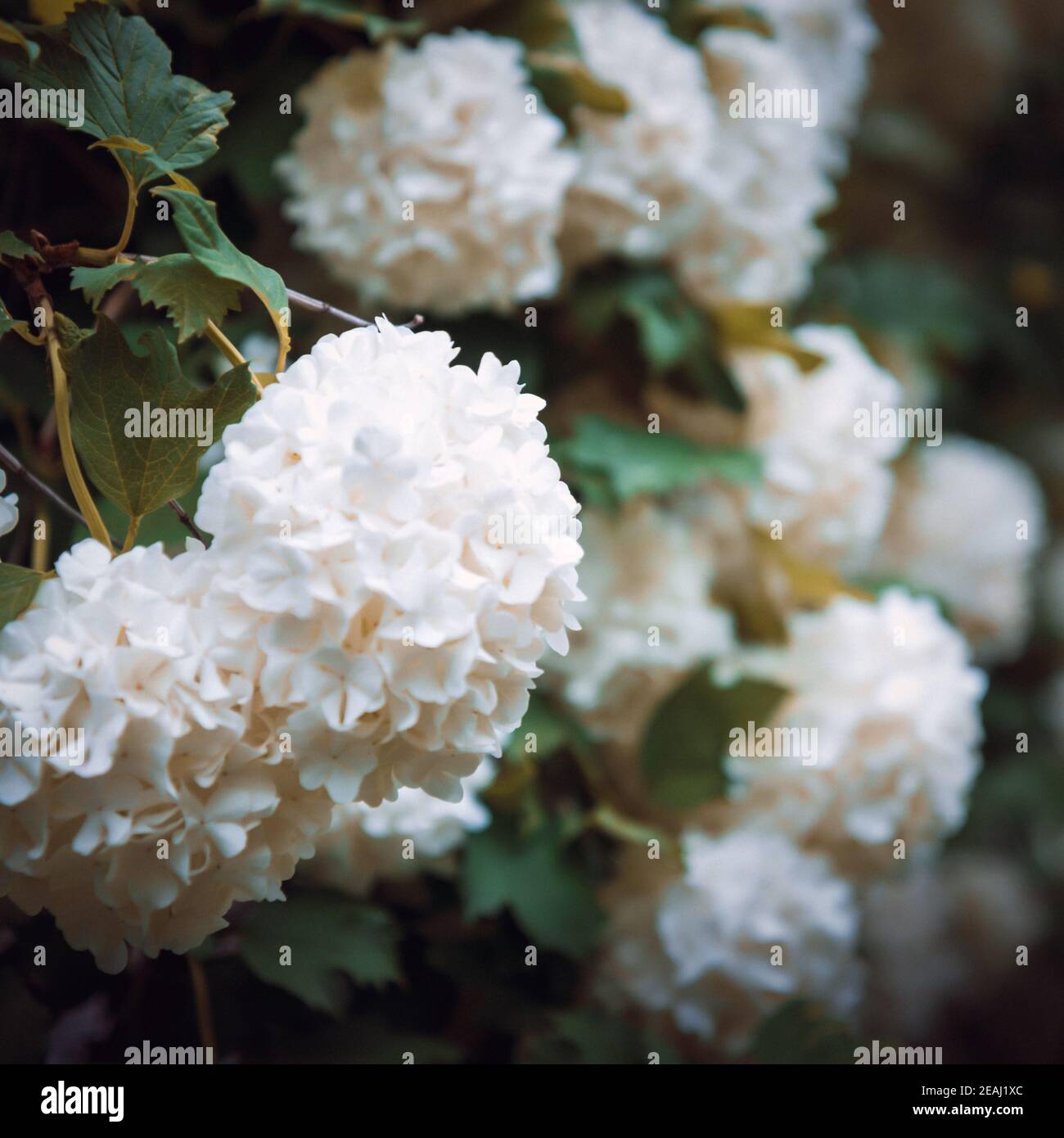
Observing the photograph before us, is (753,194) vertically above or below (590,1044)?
above

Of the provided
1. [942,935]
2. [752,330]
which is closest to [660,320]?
[752,330]

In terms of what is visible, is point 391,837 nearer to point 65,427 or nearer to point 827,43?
point 65,427

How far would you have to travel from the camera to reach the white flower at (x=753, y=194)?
92cm

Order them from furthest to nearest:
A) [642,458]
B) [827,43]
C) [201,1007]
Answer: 1. [827,43]
2. [642,458]
3. [201,1007]

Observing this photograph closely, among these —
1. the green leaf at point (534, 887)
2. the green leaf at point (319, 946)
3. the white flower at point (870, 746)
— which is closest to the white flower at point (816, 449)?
the white flower at point (870, 746)

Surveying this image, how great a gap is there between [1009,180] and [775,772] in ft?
3.75

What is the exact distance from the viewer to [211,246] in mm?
482

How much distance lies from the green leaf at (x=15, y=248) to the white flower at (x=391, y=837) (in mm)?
374

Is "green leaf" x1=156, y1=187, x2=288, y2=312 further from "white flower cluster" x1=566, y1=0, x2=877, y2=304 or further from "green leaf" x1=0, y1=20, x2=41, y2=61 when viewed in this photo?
"white flower cluster" x1=566, y1=0, x2=877, y2=304

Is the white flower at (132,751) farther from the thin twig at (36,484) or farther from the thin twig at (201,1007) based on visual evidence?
the thin twig at (201,1007)

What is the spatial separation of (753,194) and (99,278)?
0.65 meters

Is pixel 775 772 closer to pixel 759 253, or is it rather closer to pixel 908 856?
pixel 908 856

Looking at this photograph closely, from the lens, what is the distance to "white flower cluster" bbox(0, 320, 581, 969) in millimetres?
416

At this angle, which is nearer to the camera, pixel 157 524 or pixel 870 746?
pixel 157 524
